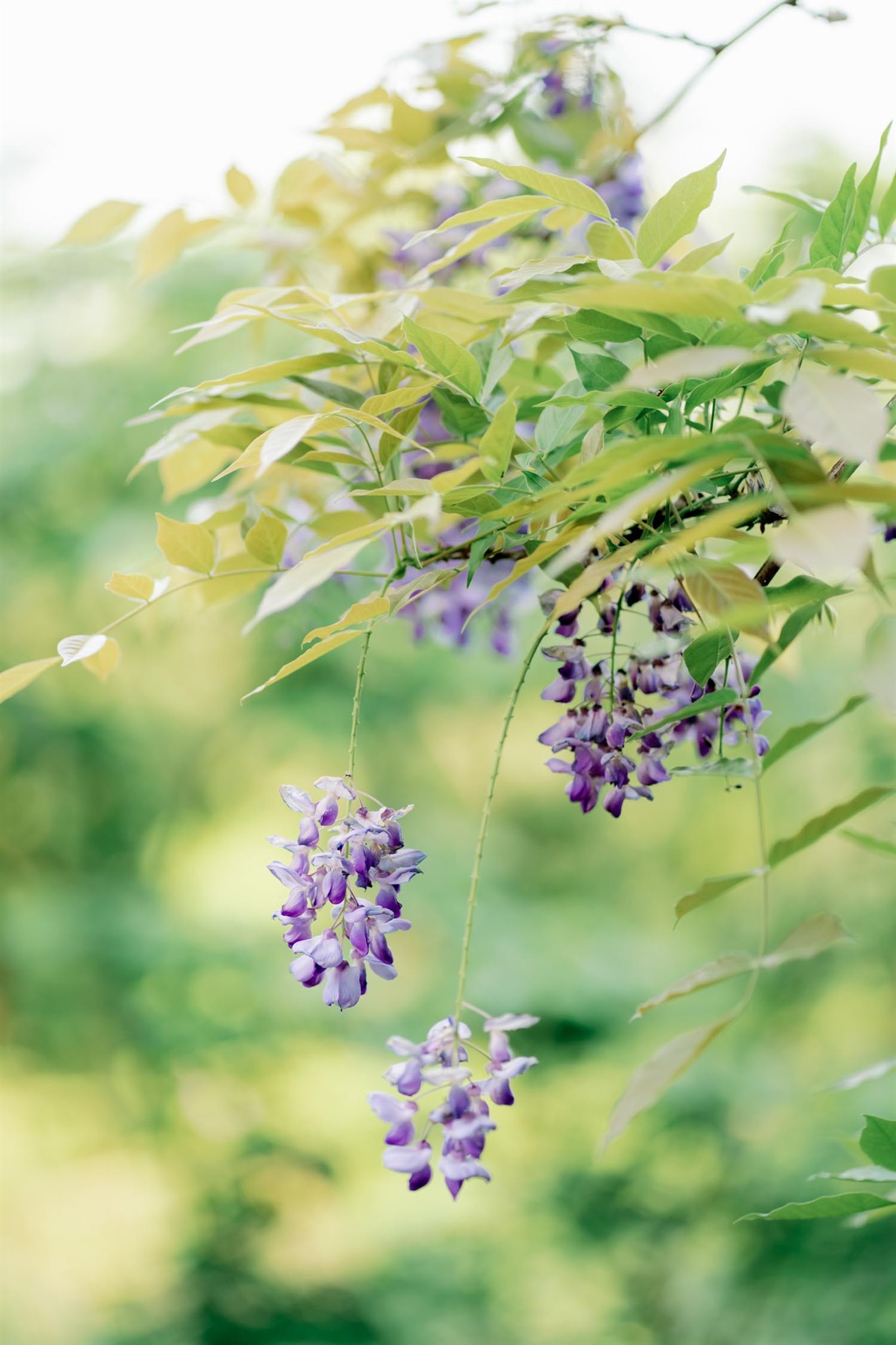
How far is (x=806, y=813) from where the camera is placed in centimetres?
306

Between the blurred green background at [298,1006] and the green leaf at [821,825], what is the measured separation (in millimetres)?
2325

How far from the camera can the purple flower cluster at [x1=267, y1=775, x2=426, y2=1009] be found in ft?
1.31

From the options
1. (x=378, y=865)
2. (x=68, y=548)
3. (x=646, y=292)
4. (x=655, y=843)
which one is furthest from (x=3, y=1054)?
(x=646, y=292)

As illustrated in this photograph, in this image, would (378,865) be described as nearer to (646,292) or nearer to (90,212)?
(646,292)

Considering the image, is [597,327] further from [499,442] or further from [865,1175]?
[865,1175]

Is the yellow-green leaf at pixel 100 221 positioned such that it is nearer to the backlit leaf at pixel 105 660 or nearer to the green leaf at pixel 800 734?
the backlit leaf at pixel 105 660

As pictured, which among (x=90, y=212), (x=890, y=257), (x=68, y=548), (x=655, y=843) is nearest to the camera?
(x=890, y=257)

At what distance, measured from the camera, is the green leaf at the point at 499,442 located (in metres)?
0.37

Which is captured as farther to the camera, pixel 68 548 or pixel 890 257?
pixel 68 548

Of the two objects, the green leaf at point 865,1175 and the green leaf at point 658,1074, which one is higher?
the green leaf at point 658,1074

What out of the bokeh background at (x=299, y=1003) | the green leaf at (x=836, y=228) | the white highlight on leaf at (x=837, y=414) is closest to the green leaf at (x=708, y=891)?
the white highlight on leaf at (x=837, y=414)

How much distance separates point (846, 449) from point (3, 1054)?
344 centimetres

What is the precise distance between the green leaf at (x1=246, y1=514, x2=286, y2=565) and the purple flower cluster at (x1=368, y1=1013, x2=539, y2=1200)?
19 cm

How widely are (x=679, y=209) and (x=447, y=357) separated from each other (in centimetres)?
9
